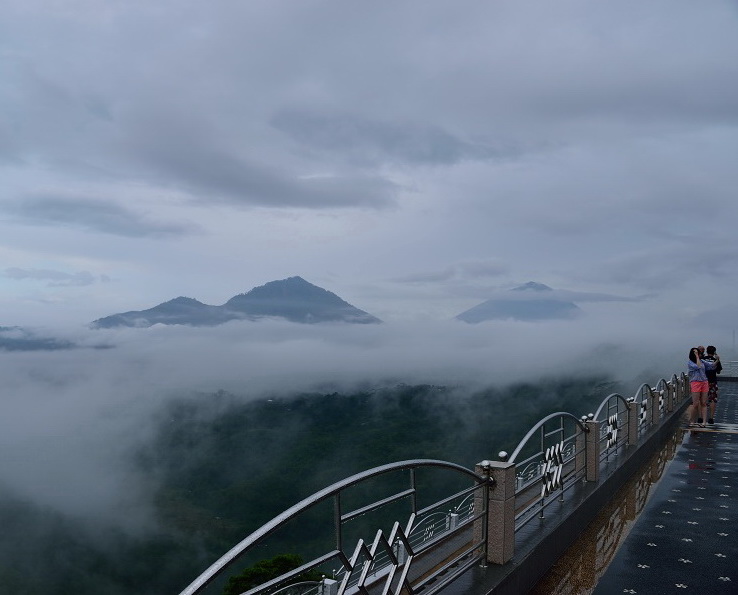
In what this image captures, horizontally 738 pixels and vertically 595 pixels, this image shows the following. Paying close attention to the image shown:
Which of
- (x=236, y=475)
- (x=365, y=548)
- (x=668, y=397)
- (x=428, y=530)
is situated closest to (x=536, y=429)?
(x=428, y=530)

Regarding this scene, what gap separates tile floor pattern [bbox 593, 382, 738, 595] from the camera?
6.27m

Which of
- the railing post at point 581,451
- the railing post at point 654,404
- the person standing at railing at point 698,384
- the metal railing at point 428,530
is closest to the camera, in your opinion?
the metal railing at point 428,530

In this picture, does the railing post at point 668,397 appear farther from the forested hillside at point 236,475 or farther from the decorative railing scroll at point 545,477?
the forested hillside at point 236,475

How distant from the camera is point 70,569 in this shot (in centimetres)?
11425

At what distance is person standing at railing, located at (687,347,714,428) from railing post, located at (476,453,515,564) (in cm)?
993

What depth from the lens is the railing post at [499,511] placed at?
19.3 feet

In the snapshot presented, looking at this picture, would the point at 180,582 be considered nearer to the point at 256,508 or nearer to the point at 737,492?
the point at 256,508

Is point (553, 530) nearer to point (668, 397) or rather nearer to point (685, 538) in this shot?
point (685, 538)

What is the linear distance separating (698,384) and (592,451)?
24.4 feet

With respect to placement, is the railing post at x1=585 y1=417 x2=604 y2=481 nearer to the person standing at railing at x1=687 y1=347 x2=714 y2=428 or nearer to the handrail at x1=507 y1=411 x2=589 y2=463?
the handrail at x1=507 y1=411 x2=589 y2=463

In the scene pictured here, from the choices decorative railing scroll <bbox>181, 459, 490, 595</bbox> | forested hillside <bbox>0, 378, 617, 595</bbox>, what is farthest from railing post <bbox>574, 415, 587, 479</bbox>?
forested hillside <bbox>0, 378, 617, 595</bbox>

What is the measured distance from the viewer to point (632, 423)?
12.1 m

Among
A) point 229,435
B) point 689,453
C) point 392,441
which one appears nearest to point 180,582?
point 392,441

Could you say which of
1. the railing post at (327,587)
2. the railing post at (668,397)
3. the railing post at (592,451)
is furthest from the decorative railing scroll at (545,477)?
the railing post at (668,397)
